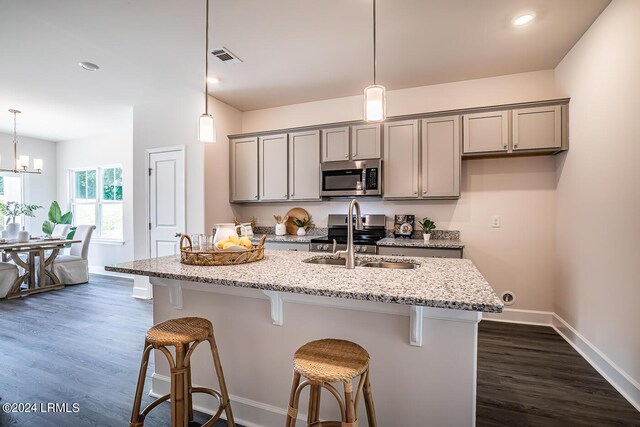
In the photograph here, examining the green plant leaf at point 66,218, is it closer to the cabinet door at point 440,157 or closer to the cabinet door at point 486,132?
the cabinet door at point 440,157

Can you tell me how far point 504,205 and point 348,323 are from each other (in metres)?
2.67

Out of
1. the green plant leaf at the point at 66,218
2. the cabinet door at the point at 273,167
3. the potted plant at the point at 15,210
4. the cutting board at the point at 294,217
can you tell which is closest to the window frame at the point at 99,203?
the green plant leaf at the point at 66,218

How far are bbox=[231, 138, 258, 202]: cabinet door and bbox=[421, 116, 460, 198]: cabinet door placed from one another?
2.13 metres

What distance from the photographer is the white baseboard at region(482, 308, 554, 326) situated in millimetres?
3199

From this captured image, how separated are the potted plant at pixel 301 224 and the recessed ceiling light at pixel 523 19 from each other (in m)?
2.89

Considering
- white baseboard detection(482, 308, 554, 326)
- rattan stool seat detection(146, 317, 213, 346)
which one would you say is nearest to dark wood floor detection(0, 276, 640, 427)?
white baseboard detection(482, 308, 554, 326)

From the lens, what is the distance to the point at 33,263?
4.70 metres

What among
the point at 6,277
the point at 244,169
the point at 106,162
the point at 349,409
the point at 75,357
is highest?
the point at 106,162

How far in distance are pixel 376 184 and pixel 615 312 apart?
2.20 m

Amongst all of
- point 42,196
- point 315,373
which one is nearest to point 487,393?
point 315,373

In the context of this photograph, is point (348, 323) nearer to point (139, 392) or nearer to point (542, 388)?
point (139, 392)

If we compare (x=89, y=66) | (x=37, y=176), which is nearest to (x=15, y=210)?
(x=37, y=176)

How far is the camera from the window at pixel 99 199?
19.0ft

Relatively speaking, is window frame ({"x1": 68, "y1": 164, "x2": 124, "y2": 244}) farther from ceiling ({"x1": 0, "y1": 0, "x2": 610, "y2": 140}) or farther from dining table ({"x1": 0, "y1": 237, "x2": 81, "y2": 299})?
ceiling ({"x1": 0, "y1": 0, "x2": 610, "y2": 140})
